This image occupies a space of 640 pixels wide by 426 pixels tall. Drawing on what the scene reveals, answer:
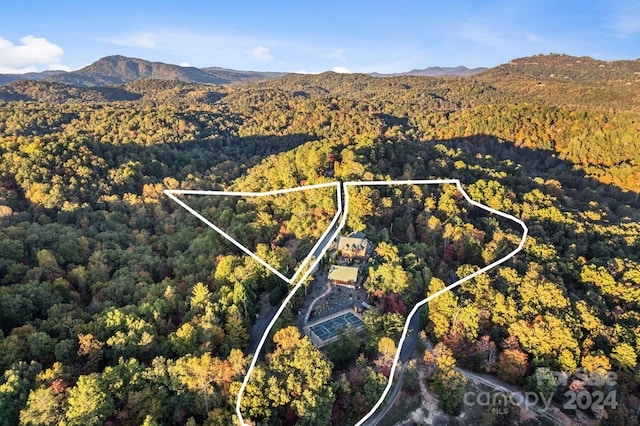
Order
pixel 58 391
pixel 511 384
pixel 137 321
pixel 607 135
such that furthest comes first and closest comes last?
pixel 607 135, pixel 511 384, pixel 137 321, pixel 58 391

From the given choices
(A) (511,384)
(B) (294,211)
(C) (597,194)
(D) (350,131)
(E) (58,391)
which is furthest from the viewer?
(D) (350,131)

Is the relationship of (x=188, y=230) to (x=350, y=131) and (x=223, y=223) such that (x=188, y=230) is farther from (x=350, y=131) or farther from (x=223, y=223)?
(x=350, y=131)

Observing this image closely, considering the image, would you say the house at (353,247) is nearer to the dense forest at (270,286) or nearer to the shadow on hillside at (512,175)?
the dense forest at (270,286)

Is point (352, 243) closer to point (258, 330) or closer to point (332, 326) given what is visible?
point (332, 326)

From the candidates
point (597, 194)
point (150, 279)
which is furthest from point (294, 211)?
point (597, 194)

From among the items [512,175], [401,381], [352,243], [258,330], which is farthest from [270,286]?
[512,175]
